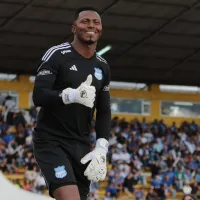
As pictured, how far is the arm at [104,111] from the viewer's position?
5434 millimetres

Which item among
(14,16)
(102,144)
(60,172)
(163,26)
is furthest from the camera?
(163,26)

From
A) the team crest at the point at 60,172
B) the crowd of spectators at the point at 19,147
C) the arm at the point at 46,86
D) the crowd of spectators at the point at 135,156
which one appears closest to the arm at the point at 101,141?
the team crest at the point at 60,172

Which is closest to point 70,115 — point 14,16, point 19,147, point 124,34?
point 19,147

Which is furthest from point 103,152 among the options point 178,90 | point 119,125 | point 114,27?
point 178,90

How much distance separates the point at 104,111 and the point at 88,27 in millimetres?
749

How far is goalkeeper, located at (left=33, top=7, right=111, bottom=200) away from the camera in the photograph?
16.4ft

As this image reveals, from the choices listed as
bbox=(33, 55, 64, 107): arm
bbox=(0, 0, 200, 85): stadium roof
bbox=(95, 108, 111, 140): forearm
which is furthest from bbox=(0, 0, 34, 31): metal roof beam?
bbox=(33, 55, 64, 107): arm

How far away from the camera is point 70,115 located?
517 centimetres

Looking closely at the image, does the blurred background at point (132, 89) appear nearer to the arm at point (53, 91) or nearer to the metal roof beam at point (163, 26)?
the metal roof beam at point (163, 26)

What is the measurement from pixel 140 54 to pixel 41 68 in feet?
79.0

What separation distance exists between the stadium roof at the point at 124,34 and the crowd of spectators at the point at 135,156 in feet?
7.89

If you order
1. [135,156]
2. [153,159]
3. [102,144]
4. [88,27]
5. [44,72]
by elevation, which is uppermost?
[88,27]

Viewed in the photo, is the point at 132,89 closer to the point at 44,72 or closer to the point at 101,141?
the point at 101,141

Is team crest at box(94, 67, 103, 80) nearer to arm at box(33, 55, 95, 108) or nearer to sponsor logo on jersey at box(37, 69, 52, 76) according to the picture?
arm at box(33, 55, 95, 108)
